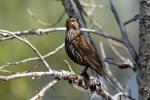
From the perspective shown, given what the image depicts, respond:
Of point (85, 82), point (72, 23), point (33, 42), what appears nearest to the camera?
point (85, 82)

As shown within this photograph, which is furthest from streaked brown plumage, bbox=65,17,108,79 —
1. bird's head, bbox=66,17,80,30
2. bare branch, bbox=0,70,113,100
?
bare branch, bbox=0,70,113,100

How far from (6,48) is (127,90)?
9.60 m

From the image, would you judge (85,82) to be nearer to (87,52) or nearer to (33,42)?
(87,52)

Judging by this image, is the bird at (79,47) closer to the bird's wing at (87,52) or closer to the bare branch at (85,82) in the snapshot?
the bird's wing at (87,52)

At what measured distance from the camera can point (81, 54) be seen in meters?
4.37

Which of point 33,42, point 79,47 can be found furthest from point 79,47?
point 33,42

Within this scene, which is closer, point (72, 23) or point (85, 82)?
point (85, 82)

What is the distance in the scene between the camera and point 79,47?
434cm

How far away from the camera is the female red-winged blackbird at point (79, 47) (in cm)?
425

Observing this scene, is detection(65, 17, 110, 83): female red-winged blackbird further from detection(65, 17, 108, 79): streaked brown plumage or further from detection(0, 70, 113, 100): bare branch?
detection(0, 70, 113, 100): bare branch

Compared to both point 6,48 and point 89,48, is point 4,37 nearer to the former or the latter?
point 89,48

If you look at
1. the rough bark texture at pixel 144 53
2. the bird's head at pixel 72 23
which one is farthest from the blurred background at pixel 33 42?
the rough bark texture at pixel 144 53

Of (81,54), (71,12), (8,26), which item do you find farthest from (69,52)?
(8,26)

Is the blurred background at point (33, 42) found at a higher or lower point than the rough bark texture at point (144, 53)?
lower
